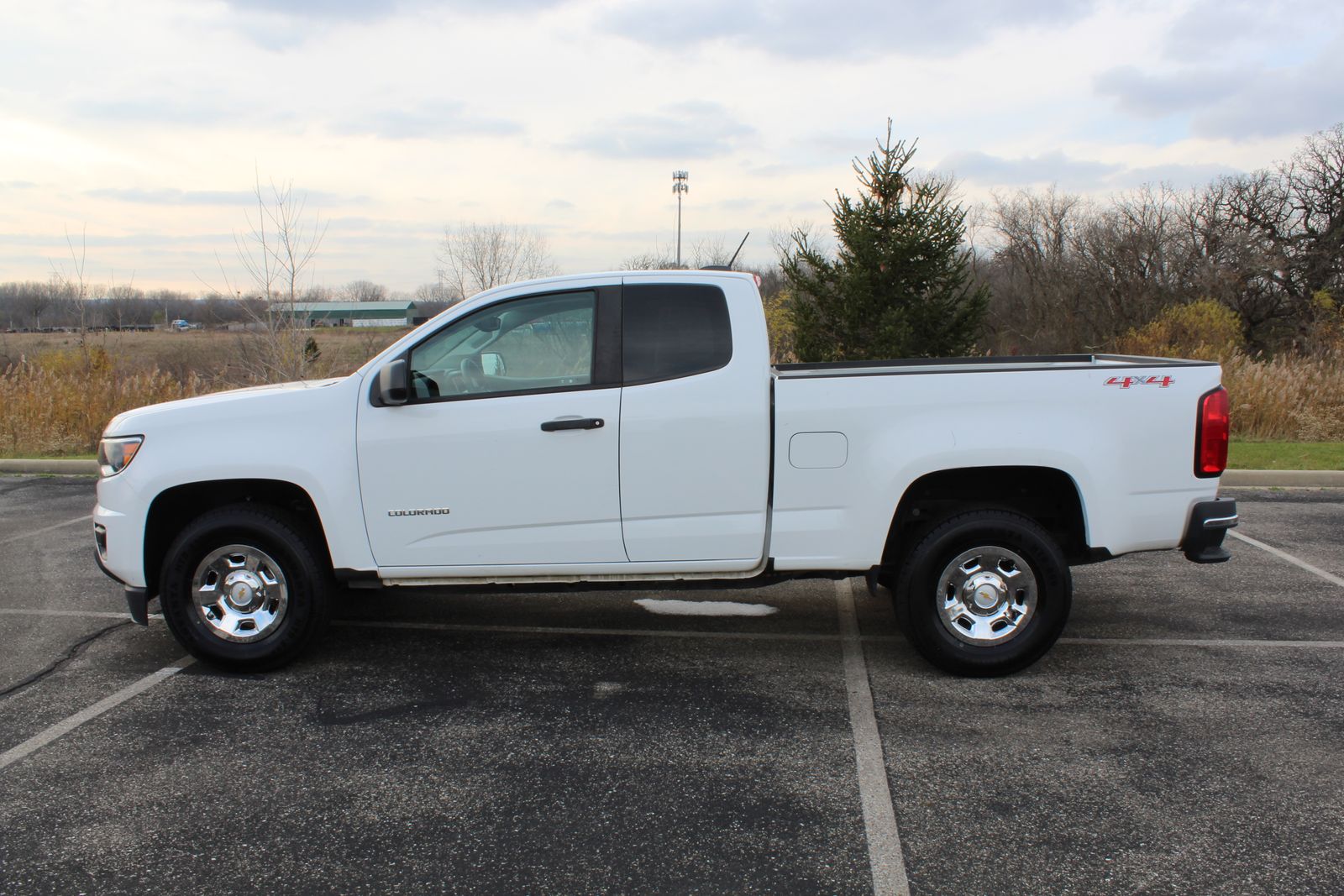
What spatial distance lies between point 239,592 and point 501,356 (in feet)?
5.89

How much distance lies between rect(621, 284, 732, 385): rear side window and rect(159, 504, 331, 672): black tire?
74.5 inches

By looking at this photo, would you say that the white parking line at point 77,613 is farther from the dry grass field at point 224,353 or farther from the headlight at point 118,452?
the dry grass field at point 224,353

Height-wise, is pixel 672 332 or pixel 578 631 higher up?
pixel 672 332

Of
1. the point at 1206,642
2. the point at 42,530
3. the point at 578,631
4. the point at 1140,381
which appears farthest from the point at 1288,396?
the point at 42,530

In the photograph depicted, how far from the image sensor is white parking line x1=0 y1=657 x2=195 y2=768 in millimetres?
4008

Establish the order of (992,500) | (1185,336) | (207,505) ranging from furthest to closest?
1. (1185,336)
2. (207,505)
3. (992,500)

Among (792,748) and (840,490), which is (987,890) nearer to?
(792,748)

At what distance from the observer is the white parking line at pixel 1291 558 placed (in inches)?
255

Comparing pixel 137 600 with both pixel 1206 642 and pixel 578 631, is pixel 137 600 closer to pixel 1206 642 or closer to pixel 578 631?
pixel 578 631

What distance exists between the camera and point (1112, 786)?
360cm

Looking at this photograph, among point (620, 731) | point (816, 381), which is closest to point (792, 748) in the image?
point (620, 731)

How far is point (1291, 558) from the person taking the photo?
23.1 feet

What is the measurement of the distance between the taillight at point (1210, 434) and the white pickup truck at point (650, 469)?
0.04 feet

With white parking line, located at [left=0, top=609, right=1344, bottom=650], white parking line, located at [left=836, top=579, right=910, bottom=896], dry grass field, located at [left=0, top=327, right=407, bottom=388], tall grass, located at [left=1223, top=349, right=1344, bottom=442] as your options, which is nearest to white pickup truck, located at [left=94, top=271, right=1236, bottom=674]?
white parking line, located at [left=836, top=579, right=910, bottom=896]
